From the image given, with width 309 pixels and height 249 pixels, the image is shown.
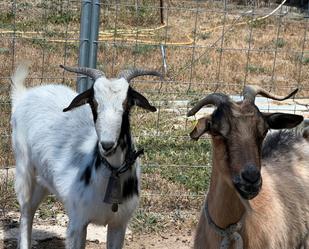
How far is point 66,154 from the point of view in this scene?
14.7 ft

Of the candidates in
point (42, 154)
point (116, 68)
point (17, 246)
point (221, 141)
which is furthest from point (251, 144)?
point (116, 68)

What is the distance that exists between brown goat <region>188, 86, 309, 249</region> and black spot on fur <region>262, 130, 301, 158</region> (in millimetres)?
10

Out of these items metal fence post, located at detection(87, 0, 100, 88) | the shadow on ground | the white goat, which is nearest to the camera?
the white goat

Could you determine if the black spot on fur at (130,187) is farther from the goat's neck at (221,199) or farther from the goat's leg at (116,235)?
the goat's neck at (221,199)

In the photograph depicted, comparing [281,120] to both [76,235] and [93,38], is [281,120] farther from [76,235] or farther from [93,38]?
[93,38]

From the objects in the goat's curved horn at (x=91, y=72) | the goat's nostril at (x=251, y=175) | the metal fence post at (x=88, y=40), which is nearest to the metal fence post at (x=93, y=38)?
the metal fence post at (x=88, y=40)

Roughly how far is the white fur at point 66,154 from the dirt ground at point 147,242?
0.29m

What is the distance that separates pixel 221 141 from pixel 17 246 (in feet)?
7.72

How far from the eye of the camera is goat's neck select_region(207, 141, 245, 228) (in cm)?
334

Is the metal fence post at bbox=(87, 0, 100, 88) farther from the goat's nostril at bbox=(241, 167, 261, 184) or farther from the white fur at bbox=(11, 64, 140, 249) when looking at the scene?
the goat's nostril at bbox=(241, 167, 261, 184)

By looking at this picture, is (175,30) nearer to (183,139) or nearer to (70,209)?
(183,139)

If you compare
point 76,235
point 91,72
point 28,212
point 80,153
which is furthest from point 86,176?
point 28,212

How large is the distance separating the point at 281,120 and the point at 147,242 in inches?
81.6

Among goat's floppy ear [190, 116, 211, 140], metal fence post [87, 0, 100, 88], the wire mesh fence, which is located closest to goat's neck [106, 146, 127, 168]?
goat's floppy ear [190, 116, 211, 140]
